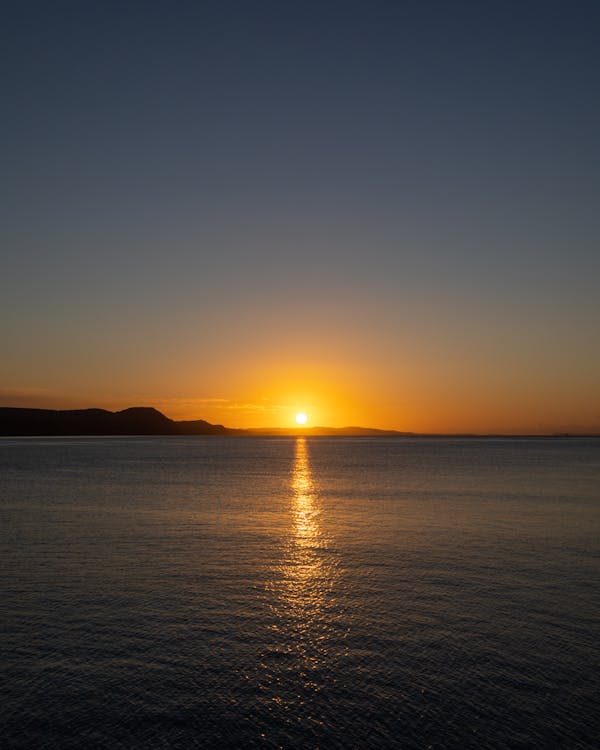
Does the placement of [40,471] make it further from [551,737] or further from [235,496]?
[551,737]

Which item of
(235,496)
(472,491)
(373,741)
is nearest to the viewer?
(373,741)

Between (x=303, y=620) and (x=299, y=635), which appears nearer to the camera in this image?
(x=299, y=635)

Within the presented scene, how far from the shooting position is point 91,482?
80.2 meters

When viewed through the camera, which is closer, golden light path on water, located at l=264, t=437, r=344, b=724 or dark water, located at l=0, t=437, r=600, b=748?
dark water, located at l=0, t=437, r=600, b=748

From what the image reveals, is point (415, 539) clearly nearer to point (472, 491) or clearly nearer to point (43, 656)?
point (43, 656)

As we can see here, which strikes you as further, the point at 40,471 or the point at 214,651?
the point at 40,471

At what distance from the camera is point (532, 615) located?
22125mm

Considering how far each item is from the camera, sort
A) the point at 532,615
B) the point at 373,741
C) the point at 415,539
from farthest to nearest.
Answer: the point at 415,539 < the point at 532,615 < the point at 373,741

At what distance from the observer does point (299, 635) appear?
65.6ft

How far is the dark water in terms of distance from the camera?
14.0 m

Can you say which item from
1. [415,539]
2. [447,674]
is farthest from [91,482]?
[447,674]

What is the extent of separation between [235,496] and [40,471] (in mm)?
51409

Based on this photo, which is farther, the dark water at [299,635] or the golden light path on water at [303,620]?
the golden light path on water at [303,620]

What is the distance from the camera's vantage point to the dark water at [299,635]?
14.0 metres
